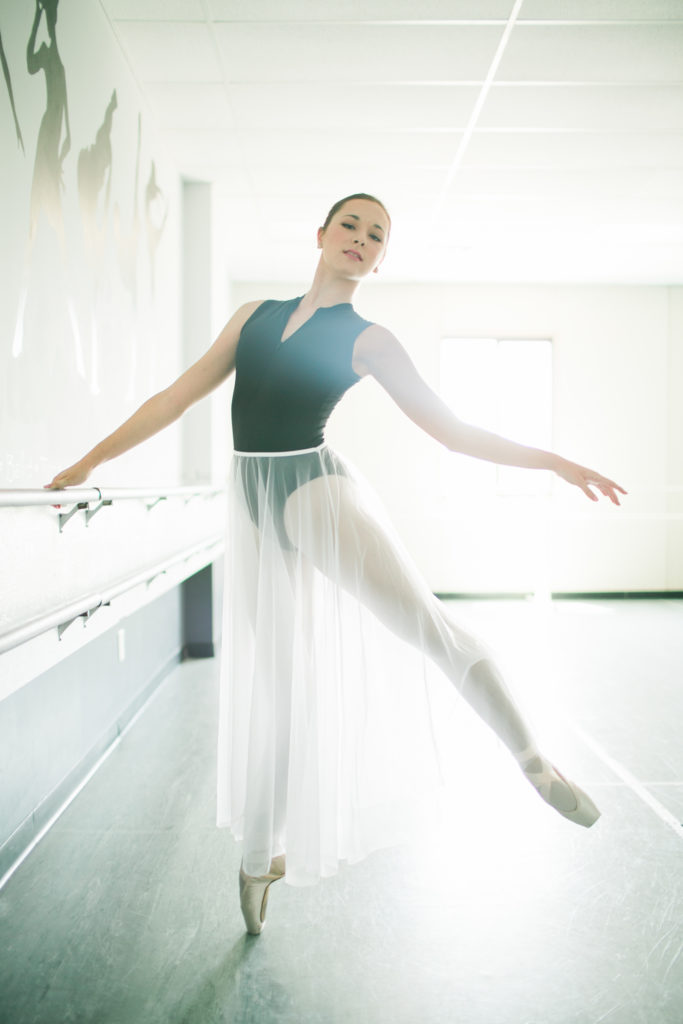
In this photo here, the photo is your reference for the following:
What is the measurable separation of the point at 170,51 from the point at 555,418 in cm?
459

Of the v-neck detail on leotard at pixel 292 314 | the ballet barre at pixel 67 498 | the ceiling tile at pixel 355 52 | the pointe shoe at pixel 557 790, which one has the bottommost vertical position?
the pointe shoe at pixel 557 790

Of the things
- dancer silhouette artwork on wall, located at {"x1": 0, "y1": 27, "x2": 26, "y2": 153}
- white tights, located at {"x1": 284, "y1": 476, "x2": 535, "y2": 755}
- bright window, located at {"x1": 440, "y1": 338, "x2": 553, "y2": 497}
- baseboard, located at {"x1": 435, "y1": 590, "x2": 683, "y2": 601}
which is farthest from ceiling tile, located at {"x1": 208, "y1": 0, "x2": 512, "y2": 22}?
baseboard, located at {"x1": 435, "y1": 590, "x2": 683, "y2": 601}

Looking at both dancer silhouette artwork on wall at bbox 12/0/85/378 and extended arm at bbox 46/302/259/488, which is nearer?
extended arm at bbox 46/302/259/488

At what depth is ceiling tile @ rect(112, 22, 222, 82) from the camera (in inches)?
103

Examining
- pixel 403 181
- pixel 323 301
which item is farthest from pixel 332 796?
pixel 403 181

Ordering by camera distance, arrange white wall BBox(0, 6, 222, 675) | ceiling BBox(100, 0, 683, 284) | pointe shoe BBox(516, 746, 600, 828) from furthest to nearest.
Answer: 1. ceiling BBox(100, 0, 683, 284)
2. white wall BBox(0, 6, 222, 675)
3. pointe shoe BBox(516, 746, 600, 828)

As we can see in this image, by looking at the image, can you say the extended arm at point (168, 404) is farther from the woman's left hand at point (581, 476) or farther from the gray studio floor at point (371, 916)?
the gray studio floor at point (371, 916)

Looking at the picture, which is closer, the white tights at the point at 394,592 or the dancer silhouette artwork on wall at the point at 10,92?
the white tights at the point at 394,592

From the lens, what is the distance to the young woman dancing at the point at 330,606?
1.32 meters

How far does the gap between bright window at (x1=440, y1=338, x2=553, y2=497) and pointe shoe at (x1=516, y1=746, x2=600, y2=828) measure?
5398 millimetres

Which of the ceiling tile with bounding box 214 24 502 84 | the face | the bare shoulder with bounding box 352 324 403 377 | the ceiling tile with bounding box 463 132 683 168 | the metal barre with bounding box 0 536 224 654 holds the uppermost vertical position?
the ceiling tile with bounding box 463 132 683 168

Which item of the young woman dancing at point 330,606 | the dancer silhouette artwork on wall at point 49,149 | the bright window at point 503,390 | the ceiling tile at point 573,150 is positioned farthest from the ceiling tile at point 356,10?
the bright window at point 503,390

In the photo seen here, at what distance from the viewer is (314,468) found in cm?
135

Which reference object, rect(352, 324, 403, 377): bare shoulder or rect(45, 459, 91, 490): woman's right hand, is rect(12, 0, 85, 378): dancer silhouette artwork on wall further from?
Answer: rect(352, 324, 403, 377): bare shoulder
